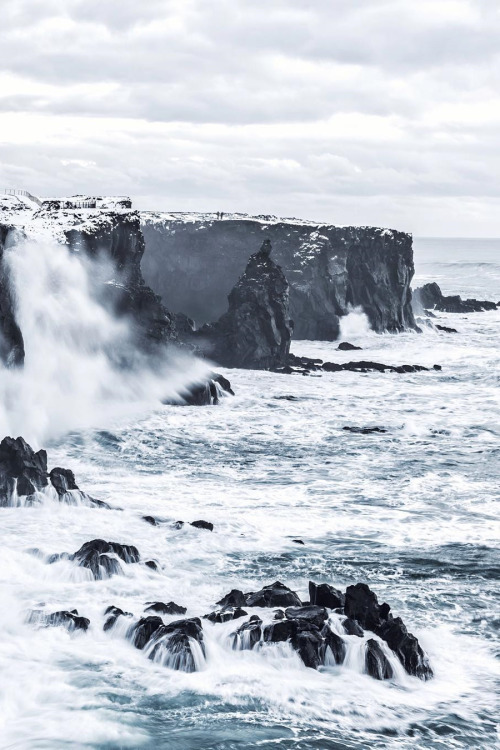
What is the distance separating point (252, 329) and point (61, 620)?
46939mm

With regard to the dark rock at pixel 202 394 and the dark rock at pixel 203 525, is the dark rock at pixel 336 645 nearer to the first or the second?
the dark rock at pixel 203 525

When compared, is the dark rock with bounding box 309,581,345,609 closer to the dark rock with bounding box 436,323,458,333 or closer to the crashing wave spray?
the crashing wave spray

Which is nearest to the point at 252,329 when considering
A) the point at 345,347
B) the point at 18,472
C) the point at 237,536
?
the point at 345,347

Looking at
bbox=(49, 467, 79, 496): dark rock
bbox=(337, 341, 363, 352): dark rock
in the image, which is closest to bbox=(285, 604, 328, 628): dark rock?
bbox=(49, 467, 79, 496): dark rock

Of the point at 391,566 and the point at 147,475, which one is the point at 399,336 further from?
the point at 391,566

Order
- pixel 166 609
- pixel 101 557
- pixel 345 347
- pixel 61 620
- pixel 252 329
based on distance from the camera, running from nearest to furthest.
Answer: pixel 61 620 → pixel 166 609 → pixel 101 557 → pixel 252 329 → pixel 345 347

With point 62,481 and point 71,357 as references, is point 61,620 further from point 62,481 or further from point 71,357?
point 71,357

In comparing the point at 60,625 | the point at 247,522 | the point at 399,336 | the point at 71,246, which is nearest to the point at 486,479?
the point at 247,522

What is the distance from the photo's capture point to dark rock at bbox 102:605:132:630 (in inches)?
790

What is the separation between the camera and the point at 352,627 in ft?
65.5

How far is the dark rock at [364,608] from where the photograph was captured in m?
20.3

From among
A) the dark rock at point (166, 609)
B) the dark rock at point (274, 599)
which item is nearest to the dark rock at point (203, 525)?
the dark rock at point (274, 599)

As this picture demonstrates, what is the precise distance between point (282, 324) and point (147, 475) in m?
33.6

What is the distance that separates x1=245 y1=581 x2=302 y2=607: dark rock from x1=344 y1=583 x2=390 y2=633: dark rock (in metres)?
1.33
